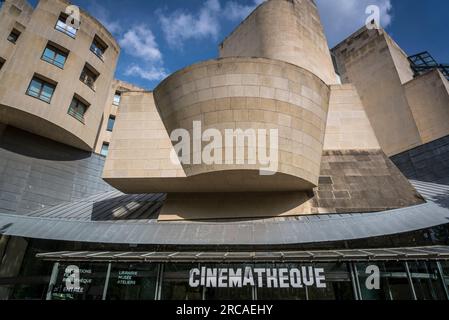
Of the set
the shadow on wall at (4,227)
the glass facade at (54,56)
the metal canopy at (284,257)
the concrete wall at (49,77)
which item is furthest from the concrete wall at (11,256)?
the glass facade at (54,56)

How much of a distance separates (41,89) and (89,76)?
552cm

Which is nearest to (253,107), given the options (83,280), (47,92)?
(83,280)

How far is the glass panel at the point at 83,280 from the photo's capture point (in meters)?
10.3

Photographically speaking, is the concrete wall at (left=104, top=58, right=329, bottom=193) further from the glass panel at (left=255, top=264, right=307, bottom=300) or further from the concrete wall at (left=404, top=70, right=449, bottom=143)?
the concrete wall at (left=404, top=70, right=449, bottom=143)

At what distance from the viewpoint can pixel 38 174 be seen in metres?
22.5

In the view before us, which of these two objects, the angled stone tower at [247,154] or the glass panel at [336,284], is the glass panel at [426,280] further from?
the angled stone tower at [247,154]

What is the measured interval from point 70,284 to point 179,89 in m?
11.7

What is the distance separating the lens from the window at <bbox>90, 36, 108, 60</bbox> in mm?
27031

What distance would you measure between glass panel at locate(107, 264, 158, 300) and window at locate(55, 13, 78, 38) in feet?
81.0

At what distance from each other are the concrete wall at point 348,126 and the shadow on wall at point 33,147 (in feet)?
81.0

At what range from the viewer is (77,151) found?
84.6 ft

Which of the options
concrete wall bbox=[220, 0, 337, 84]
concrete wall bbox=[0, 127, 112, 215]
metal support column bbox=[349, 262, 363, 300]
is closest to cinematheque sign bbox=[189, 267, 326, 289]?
metal support column bbox=[349, 262, 363, 300]

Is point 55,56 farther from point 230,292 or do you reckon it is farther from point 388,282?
point 388,282
